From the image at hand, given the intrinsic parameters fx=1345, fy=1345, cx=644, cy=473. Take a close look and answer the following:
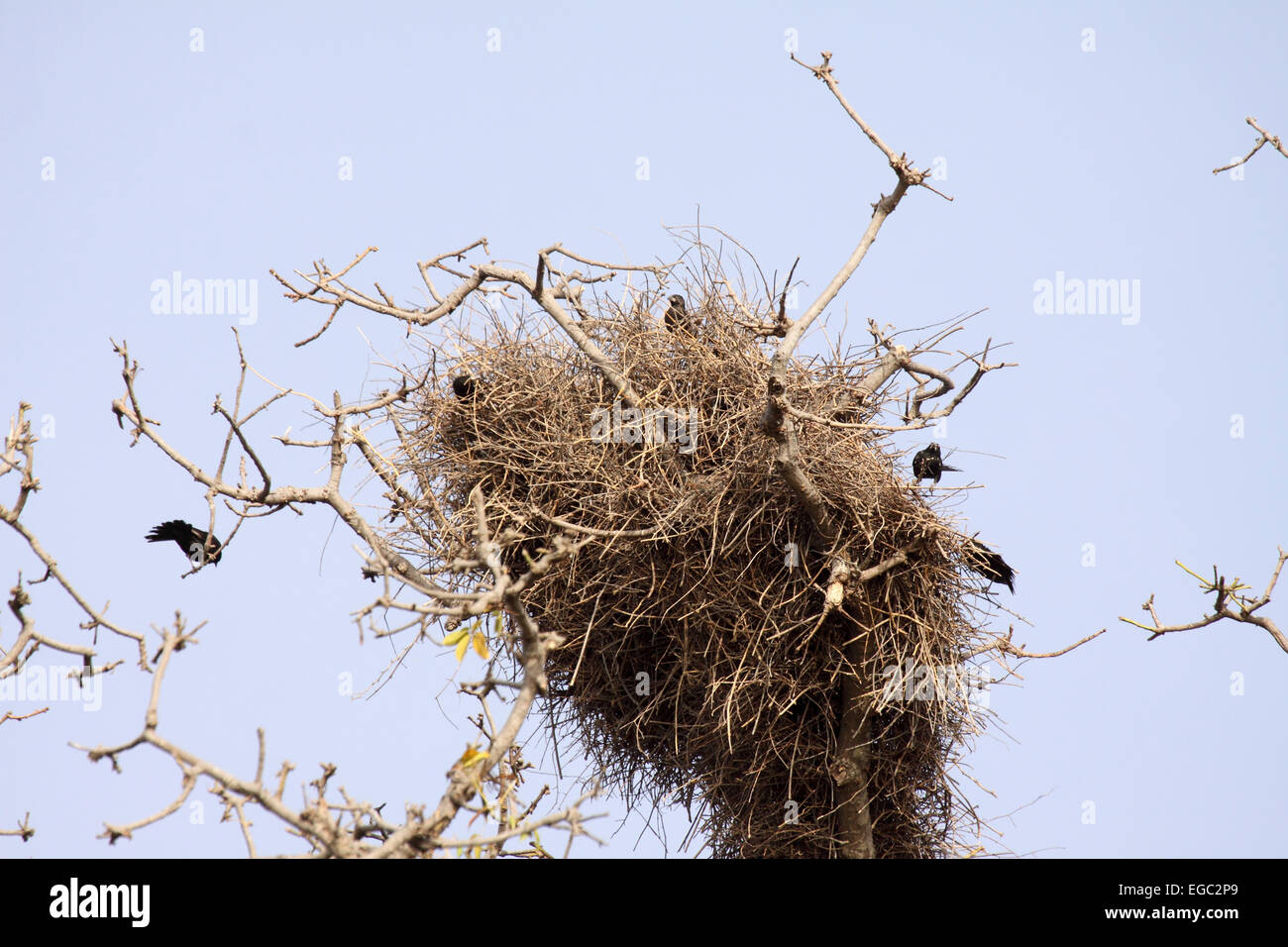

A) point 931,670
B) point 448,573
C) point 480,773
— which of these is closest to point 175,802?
point 480,773

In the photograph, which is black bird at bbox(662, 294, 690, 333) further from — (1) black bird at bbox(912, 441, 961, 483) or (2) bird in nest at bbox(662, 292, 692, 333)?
(1) black bird at bbox(912, 441, 961, 483)

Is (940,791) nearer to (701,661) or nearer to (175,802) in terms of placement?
(701,661)

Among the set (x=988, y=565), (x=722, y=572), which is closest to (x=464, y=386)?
(x=722, y=572)

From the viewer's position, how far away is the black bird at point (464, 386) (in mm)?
3969

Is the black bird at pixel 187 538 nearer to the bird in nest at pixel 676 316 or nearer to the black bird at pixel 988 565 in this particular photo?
the bird in nest at pixel 676 316

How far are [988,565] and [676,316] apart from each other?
115 cm

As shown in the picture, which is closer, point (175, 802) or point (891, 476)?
point (175, 802)

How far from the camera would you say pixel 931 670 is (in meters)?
3.47

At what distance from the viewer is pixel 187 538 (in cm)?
364

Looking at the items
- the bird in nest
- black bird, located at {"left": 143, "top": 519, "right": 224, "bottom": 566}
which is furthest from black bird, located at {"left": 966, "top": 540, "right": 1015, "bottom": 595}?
black bird, located at {"left": 143, "top": 519, "right": 224, "bottom": 566}

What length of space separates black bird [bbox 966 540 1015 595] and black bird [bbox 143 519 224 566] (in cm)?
200

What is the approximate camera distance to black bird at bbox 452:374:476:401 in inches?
156

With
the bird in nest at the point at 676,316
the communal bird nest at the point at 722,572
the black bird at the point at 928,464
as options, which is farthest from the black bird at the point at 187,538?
the black bird at the point at 928,464
